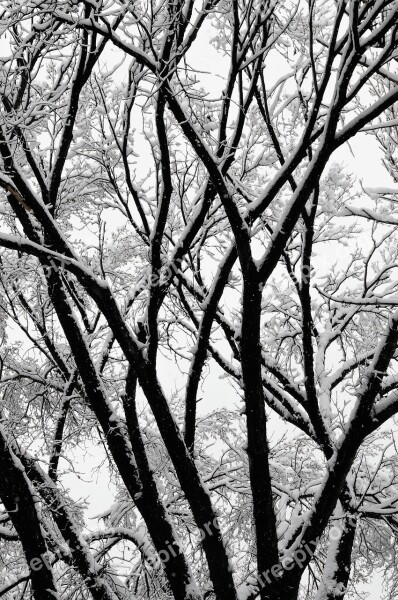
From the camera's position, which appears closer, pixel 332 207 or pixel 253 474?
pixel 253 474

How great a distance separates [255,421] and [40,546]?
2.32 metres

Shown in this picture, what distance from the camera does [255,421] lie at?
4.84 metres

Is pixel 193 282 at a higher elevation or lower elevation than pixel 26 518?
higher

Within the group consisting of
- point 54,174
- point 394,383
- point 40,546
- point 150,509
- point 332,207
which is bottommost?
point 40,546

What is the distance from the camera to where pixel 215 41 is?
18.9 feet

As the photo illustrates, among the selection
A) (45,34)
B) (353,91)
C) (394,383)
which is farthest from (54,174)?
(394,383)

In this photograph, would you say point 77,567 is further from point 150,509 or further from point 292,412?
point 292,412

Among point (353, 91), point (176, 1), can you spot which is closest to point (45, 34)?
point (176, 1)

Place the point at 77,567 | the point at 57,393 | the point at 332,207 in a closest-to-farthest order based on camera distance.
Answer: the point at 77,567 → the point at 332,207 → the point at 57,393

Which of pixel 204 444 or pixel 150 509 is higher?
pixel 204 444

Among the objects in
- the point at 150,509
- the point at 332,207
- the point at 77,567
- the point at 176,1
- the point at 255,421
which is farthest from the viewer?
the point at 332,207

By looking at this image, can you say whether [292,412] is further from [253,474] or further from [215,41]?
[215,41]

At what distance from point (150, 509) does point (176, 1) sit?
416cm

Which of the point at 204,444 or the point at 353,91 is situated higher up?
the point at 353,91
